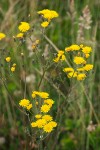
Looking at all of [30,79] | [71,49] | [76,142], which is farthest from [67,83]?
[71,49]

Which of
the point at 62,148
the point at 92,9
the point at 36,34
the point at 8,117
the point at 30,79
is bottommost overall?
the point at 62,148

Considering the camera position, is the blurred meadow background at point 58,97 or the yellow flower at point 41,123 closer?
the yellow flower at point 41,123

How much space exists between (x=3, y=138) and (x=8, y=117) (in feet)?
0.61

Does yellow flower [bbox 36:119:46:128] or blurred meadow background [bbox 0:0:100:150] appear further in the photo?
blurred meadow background [bbox 0:0:100:150]

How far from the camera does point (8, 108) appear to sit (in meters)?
3.08

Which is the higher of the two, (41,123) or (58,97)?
(58,97)

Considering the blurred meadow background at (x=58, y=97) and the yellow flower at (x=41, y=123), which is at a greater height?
the blurred meadow background at (x=58, y=97)

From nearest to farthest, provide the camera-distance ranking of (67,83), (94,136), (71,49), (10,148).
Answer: (71,49) < (94,136) < (10,148) < (67,83)

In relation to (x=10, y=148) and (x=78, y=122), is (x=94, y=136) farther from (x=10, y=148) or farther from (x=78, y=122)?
(x=10, y=148)

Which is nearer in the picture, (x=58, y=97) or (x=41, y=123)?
(x=41, y=123)

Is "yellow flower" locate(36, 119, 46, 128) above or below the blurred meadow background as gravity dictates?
below

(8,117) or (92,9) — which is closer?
(8,117)

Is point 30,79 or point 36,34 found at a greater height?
point 36,34

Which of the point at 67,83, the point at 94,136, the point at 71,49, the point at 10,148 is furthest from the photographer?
the point at 67,83
